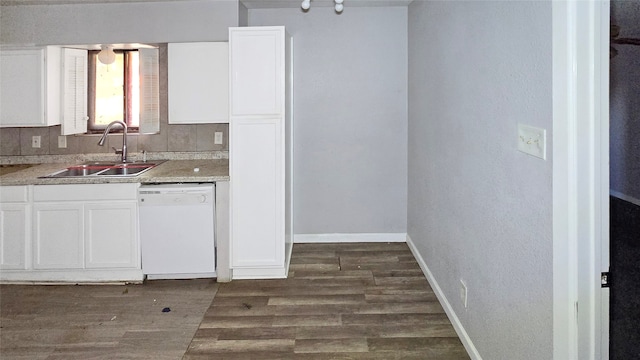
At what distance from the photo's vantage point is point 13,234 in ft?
12.8

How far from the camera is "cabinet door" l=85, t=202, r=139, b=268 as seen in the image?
→ 3898mm

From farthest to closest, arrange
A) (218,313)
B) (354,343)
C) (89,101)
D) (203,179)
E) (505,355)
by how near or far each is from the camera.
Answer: (89,101), (203,179), (218,313), (354,343), (505,355)

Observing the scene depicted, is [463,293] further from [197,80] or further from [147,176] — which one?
[197,80]

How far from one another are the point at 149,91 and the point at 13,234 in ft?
5.07

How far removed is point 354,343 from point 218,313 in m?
0.98

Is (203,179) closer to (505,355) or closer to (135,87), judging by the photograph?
(135,87)

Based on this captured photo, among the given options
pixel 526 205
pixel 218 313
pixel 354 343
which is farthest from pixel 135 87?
pixel 526 205

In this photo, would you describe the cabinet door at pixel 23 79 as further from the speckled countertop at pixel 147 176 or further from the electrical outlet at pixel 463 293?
the electrical outlet at pixel 463 293

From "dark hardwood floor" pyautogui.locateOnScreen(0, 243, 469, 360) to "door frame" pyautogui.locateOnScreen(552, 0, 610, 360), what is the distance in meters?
1.20

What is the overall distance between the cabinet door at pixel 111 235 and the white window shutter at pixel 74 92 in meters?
0.95

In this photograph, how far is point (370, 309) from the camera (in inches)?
136

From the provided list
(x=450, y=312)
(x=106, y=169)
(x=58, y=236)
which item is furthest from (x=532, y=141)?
(x=106, y=169)

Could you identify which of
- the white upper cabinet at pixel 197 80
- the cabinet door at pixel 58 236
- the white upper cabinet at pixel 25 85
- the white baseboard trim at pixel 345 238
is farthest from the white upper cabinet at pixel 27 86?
the white baseboard trim at pixel 345 238

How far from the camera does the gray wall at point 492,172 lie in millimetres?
1930
